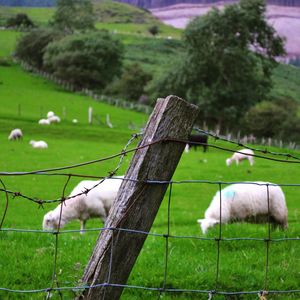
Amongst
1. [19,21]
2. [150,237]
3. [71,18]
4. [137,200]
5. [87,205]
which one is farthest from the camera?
[19,21]

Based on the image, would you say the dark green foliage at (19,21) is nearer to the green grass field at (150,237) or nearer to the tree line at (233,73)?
the tree line at (233,73)

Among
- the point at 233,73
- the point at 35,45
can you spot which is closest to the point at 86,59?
the point at 35,45

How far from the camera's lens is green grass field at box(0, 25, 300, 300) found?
5.67 meters

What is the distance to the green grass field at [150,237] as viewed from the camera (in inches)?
223

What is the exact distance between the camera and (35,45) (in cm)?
8762

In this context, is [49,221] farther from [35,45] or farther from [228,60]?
[35,45]

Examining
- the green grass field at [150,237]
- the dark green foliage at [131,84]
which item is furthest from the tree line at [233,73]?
the green grass field at [150,237]

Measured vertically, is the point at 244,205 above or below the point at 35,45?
above

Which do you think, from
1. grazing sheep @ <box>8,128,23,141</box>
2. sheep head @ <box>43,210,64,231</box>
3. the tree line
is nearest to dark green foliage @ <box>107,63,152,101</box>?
the tree line

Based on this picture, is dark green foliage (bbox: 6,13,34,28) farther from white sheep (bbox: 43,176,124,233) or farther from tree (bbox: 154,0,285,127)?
white sheep (bbox: 43,176,124,233)

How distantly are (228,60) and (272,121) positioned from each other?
10.4 meters

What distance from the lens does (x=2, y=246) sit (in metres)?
6.75

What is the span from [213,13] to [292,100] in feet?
53.4

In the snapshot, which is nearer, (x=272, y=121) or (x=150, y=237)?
(x=150, y=237)
